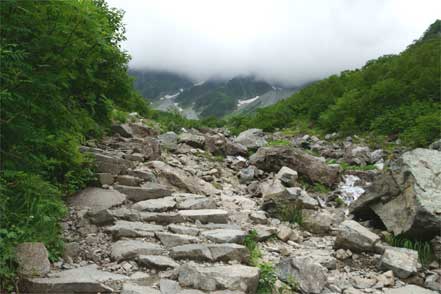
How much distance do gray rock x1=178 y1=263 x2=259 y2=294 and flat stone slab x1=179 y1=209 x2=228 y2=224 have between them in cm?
240

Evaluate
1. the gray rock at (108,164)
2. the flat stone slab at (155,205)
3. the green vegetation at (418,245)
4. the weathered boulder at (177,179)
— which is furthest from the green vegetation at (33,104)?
the green vegetation at (418,245)

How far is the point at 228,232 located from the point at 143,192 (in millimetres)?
2463

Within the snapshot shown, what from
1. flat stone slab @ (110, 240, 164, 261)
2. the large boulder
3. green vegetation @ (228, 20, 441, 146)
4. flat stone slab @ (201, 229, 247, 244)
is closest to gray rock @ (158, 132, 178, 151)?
the large boulder

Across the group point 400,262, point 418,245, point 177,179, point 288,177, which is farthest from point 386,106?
point 400,262

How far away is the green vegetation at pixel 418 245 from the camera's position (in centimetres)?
789

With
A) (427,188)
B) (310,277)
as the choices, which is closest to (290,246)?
(310,277)

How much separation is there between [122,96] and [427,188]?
7.28 meters

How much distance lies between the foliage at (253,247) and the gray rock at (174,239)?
0.94 meters

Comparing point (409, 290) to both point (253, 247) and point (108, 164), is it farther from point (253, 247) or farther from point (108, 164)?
point (108, 164)

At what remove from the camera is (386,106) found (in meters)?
28.5

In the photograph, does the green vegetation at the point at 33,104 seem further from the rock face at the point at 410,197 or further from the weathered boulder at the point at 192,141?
the weathered boulder at the point at 192,141

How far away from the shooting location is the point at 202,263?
6.05 meters

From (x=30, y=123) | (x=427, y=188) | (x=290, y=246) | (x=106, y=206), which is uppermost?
(x=30, y=123)

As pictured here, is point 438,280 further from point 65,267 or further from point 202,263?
point 65,267
